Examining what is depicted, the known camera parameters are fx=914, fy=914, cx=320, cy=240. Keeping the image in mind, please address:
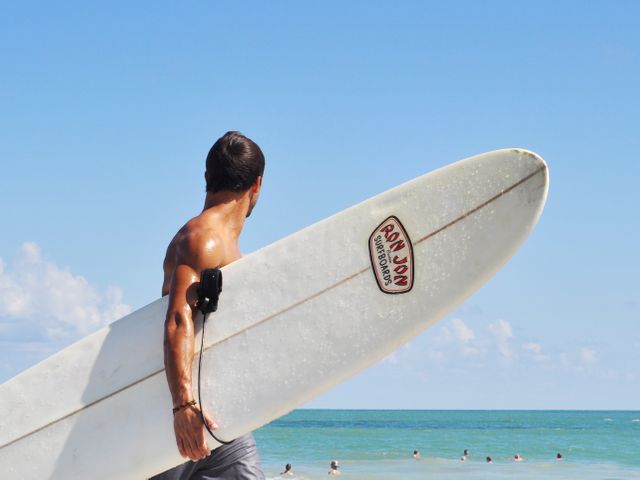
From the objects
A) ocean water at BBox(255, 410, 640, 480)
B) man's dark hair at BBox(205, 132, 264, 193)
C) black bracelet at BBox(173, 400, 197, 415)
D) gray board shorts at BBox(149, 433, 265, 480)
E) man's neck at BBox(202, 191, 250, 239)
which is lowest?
gray board shorts at BBox(149, 433, 265, 480)

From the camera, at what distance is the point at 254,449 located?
10.1 feet

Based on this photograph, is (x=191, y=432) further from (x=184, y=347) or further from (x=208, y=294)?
(x=208, y=294)

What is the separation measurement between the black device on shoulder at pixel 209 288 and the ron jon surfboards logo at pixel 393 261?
23.3 inches

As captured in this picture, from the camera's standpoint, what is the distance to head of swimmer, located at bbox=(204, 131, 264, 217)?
3.02m

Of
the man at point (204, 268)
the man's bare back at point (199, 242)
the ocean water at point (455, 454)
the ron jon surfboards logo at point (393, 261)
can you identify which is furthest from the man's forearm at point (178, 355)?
the ocean water at point (455, 454)

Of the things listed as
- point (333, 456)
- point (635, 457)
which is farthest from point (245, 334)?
point (635, 457)

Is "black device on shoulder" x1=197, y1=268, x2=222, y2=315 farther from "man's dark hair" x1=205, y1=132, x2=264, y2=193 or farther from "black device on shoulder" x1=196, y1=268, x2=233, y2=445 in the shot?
"man's dark hair" x1=205, y1=132, x2=264, y2=193

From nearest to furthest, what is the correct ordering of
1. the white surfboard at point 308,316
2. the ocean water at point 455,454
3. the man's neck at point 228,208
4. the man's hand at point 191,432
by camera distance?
1. the man's hand at point 191,432
2. the man's neck at point 228,208
3. the white surfboard at point 308,316
4. the ocean water at point 455,454

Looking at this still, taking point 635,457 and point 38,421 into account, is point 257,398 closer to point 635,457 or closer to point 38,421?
point 38,421

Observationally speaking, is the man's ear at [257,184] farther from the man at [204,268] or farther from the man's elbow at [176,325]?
the man's elbow at [176,325]

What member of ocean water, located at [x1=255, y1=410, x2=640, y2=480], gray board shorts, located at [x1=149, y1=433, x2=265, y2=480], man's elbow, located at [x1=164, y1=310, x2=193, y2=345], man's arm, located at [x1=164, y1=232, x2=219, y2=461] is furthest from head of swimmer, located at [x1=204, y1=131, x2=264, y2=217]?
ocean water, located at [x1=255, y1=410, x2=640, y2=480]

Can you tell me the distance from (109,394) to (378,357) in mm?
954

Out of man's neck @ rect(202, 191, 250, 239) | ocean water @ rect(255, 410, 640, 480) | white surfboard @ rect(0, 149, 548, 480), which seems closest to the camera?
man's neck @ rect(202, 191, 250, 239)

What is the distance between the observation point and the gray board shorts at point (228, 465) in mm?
2910
